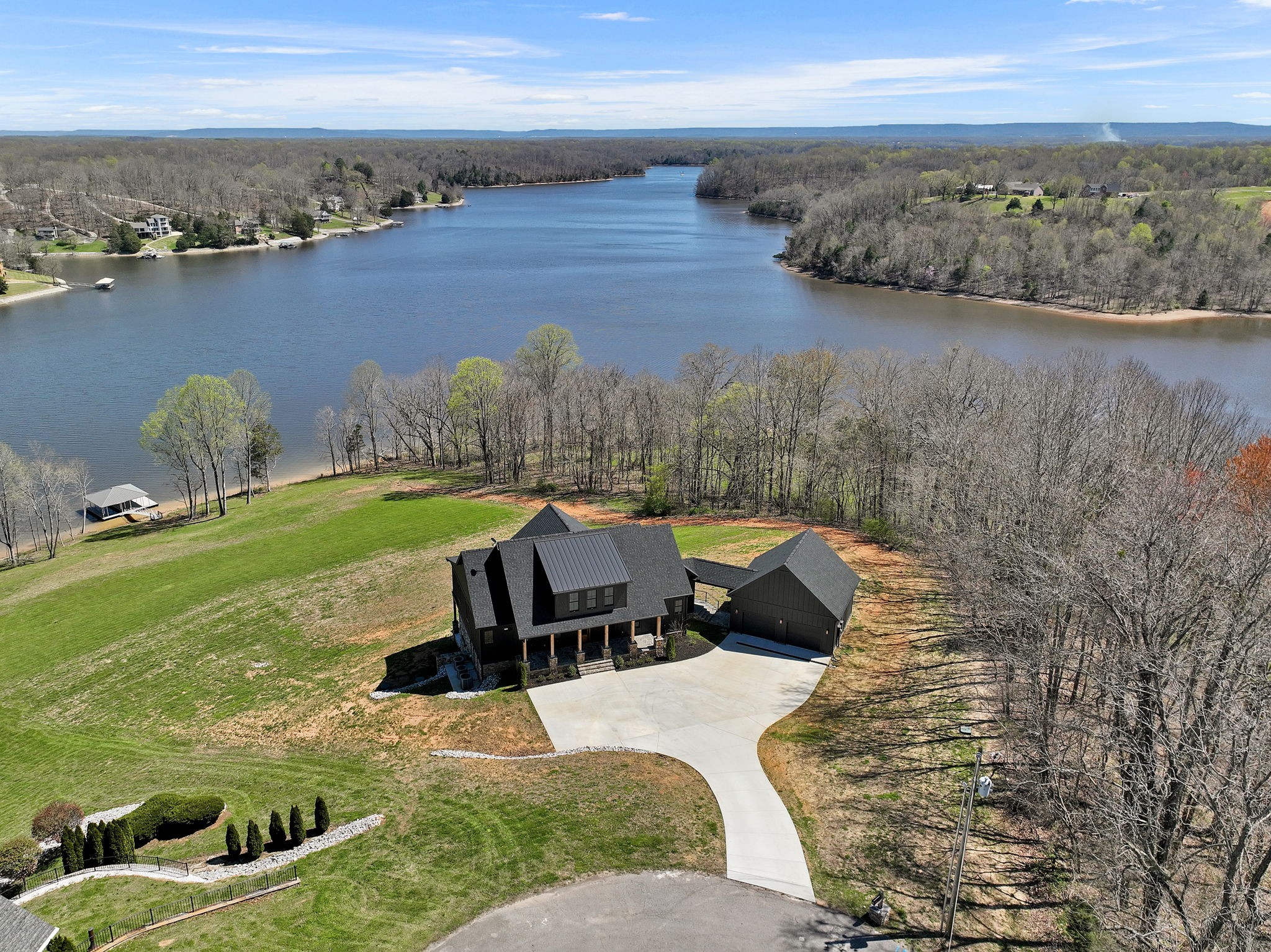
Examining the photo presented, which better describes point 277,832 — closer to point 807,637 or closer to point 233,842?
point 233,842

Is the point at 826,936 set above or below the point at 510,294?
below

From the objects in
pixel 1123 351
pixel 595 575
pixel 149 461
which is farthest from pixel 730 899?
pixel 1123 351

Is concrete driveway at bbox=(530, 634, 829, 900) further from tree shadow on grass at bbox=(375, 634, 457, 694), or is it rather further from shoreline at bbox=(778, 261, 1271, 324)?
shoreline at bbox=(778, 261, 1271, 324)

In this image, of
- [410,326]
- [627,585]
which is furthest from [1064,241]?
[627,585]

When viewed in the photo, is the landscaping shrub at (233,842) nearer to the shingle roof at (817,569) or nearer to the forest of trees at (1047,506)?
the forest of trees at (1047,506)

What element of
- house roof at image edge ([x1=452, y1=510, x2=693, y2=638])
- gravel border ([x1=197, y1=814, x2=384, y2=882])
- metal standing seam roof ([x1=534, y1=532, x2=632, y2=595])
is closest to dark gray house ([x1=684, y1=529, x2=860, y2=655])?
house roof at image edge ([x1=452, y1=510, x2=693, y2=638])

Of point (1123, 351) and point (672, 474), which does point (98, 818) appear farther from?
point (1123, 351)
